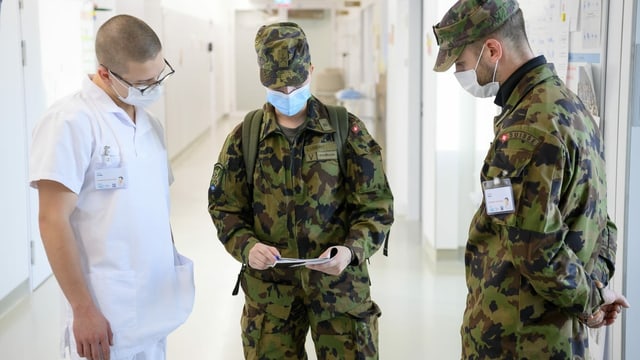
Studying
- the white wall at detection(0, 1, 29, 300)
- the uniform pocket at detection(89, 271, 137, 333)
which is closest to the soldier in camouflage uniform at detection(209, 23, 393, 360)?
the uniform pocket at detection(89, 271, 137, 333)

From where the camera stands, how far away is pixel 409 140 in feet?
24.7

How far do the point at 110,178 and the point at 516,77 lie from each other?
46.9 inches

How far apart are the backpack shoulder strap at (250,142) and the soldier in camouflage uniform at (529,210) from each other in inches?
26.1

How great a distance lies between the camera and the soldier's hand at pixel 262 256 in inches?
91.7

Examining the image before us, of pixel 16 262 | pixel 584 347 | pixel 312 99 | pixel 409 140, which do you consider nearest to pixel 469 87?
Answer: pixel 312 99

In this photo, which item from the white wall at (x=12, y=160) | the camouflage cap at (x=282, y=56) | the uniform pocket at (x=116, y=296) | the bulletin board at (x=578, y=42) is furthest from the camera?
the white wall at (x=12, y=160)

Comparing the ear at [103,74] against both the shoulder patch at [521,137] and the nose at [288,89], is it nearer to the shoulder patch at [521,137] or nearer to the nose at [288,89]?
the nose at [288,89]

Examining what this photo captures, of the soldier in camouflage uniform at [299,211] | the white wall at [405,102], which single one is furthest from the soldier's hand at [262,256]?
the white wall at [405,102]

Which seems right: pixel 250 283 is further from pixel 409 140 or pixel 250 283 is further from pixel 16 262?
pixel 409 140

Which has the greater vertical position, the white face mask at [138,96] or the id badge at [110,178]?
the white face mask at [138,96]

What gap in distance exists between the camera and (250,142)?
2.49 meters

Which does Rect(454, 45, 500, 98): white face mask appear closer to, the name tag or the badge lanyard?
the name tag

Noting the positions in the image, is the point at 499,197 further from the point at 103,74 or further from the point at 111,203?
the point at 103,74

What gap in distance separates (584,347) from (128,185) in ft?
4.56
